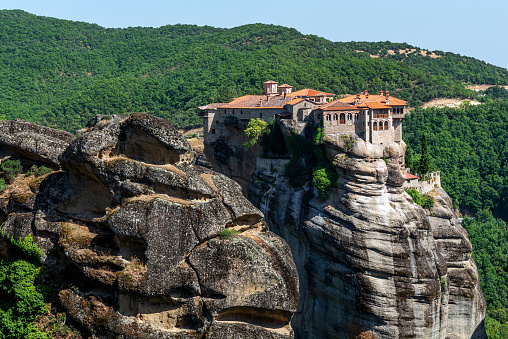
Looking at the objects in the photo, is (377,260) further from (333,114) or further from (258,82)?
(258,82)

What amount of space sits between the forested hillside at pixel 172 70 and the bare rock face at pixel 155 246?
A: 45.2 m

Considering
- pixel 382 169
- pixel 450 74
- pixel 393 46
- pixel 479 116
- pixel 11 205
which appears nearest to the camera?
pixel 11 205

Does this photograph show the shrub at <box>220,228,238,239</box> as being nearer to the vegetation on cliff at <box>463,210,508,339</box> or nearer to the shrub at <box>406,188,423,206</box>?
the shrub at <box>406,188,423,206</box>

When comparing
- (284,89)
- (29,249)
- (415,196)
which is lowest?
(415,196)

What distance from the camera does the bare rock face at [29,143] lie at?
82.6ft

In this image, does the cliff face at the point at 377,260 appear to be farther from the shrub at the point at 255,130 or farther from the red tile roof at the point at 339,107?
the shrub at the point at 255,130

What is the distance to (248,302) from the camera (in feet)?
66.7

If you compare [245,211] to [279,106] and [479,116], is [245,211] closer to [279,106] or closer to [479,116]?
[279,106]

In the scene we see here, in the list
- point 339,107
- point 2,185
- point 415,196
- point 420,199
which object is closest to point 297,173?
point 339,107

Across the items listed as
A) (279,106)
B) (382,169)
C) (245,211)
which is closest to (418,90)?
(279,106)

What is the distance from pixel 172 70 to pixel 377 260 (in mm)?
83955

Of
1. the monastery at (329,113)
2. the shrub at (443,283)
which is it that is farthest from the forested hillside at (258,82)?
the monastery at (329,113)

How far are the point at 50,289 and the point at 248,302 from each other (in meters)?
8.72

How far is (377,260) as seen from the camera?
38.9m
